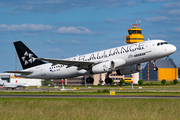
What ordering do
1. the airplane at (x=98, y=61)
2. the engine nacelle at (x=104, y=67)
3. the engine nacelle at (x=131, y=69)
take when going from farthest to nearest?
the engine nacelle at (x=131, y=69), the engine nacelle at (x=104, y=67), the airplane at (x=98, y=61)

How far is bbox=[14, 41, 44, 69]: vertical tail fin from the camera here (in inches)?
2538

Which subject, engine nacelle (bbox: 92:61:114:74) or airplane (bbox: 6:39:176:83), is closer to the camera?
airplane (bbox: 6:39:176:83)

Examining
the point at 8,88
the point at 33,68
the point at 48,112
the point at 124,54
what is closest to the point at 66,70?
the point at 33,68

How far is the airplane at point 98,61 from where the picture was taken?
159ft

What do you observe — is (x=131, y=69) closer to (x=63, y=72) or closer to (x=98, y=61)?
(x=98, y=61)

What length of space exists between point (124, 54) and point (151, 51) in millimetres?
4375

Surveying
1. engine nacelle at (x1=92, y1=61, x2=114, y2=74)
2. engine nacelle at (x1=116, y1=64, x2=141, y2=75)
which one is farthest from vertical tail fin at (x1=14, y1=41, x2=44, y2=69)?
engine nacelle at (x1=116, y1=64, x2=141, y2=75)

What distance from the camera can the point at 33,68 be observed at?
6328 centimetres

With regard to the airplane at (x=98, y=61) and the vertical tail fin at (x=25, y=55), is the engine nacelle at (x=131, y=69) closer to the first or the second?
the airplane at (x=98, y=61)

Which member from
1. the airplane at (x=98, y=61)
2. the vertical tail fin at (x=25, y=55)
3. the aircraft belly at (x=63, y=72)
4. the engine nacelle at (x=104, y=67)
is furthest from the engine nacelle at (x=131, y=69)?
the vertical tail fin at (x=25, y=55)

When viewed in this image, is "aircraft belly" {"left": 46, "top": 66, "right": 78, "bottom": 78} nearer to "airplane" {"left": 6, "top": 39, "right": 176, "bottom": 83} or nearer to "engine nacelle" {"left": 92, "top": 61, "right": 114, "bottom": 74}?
"airplane" {"left": 6, "top": 39, "right": 176, "bottom": 83}

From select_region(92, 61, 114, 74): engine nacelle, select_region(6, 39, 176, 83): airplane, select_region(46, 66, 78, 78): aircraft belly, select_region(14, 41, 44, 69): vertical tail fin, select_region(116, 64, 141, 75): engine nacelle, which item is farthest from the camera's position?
select_region(14, 41, 44, 69): vertical tail fin

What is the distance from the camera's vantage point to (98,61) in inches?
2111

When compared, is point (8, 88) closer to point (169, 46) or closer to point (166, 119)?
point (169, 46)
